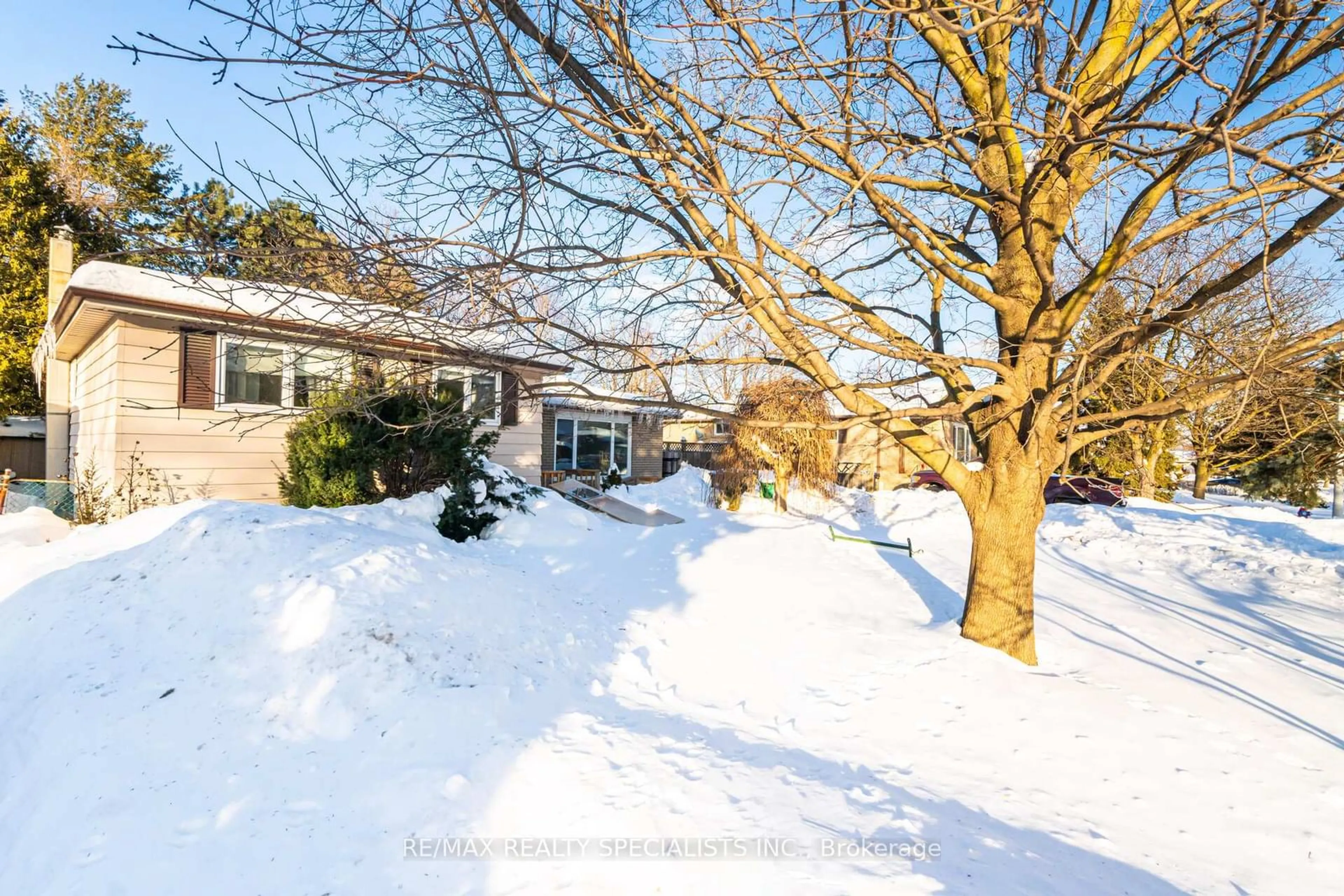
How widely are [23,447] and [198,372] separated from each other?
1474 cm

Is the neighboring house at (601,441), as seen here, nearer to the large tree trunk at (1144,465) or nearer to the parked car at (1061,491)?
the parked car at (1061,491)

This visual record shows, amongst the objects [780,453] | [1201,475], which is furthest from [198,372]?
[1201,475]

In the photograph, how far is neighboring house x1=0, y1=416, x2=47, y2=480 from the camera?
16.3m

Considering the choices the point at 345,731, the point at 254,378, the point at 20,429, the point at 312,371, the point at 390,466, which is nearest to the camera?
the point at 345,731

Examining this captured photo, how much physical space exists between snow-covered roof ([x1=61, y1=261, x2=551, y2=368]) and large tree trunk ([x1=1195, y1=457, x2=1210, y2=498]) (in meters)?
23.2

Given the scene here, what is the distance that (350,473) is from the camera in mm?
7832

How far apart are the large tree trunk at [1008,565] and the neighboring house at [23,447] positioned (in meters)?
23.0

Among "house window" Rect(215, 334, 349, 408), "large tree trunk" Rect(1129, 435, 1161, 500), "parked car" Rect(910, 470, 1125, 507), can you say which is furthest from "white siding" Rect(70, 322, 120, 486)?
"large tree trunk" Rect(1129, 435, 1161, 500)

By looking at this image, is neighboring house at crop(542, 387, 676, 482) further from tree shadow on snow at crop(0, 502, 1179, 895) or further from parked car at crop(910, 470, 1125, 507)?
tree shadow on snow at crop(0, 502, 1179, 895)

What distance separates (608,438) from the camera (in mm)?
20156

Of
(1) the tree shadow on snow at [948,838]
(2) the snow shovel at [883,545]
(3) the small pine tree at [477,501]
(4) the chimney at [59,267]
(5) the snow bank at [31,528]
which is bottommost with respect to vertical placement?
(1) the tree shadow on snow at [948,838]

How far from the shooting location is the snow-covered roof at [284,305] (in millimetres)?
3309

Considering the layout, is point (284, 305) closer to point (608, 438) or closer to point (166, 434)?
point (166, 434)

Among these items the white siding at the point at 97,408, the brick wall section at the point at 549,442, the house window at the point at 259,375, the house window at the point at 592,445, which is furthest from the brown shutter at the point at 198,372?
the house window at the point at 592,445
